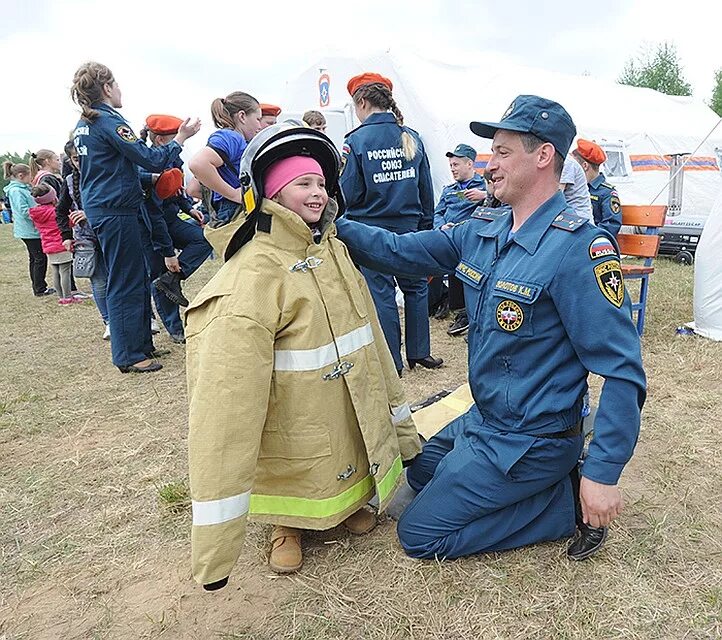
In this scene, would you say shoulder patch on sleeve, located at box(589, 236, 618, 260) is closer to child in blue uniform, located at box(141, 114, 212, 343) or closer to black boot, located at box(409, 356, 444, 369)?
black boot, located at box(409, 356, 444, 369)

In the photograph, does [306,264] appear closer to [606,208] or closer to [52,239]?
[606,208]

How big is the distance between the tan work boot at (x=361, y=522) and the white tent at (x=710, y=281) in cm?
407

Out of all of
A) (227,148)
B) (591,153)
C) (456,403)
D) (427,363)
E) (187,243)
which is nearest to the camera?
(227,148)

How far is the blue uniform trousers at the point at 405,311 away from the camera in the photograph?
4.14 meters

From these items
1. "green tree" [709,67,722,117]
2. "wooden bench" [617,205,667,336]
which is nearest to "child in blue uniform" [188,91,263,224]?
"wooden bench" [617,205,667,336]

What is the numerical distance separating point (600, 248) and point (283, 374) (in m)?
1.19

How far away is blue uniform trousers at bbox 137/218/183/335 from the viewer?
15.9ft

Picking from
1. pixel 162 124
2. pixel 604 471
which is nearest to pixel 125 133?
pixel 162 124

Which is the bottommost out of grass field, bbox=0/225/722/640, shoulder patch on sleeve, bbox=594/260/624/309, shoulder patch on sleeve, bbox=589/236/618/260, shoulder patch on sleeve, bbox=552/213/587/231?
grass field, bbox=0/225/722/640

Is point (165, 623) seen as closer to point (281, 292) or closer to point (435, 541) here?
point (435, 541)

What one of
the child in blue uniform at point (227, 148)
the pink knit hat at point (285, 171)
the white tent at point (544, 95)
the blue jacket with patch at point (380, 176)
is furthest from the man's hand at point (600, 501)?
Answer: the white tent at point (544, 95)

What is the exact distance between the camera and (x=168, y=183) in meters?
5.02

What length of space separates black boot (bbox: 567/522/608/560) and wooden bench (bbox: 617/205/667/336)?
131 inches

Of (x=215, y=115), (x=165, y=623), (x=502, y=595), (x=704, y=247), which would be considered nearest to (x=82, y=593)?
(x=165, y=623)
